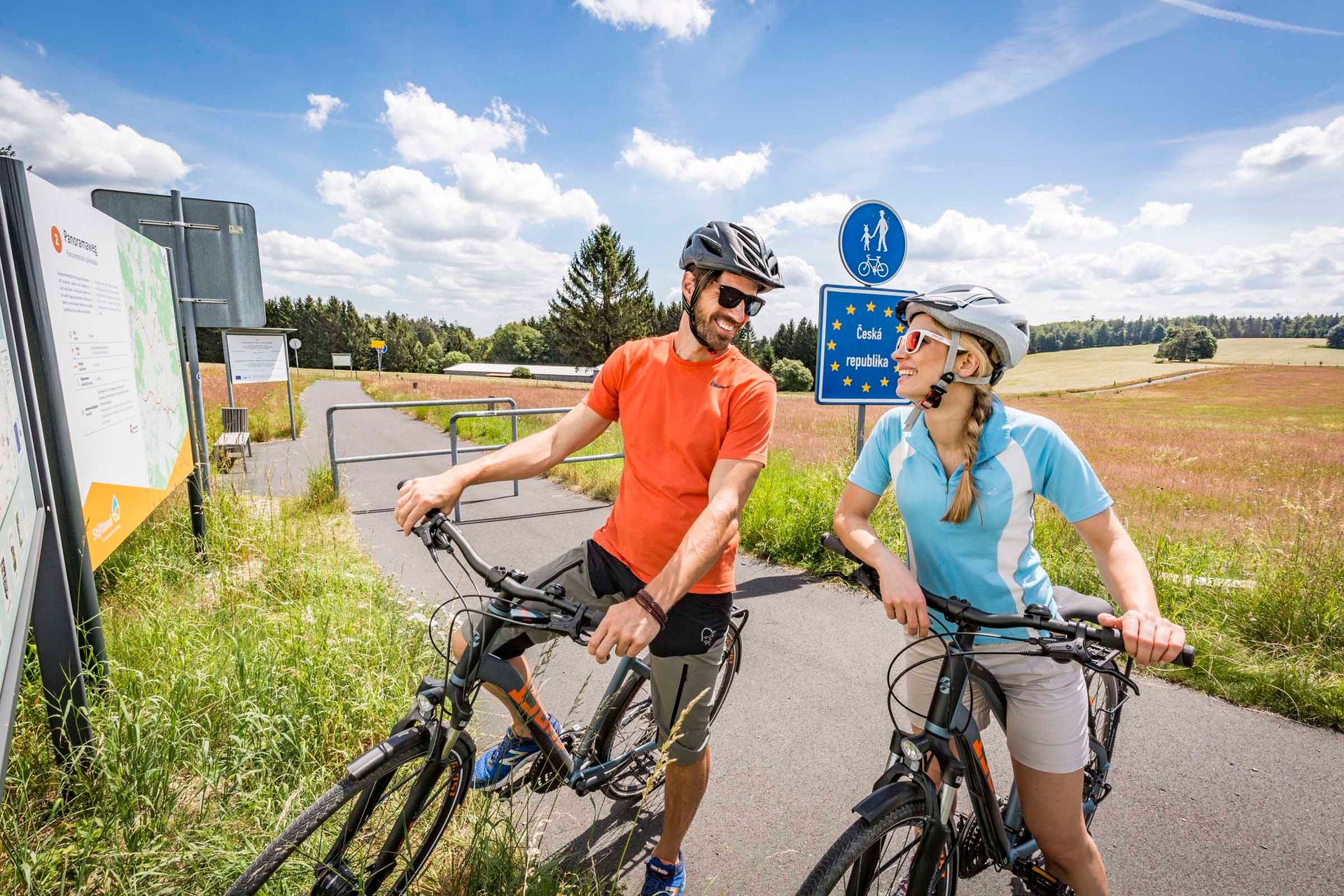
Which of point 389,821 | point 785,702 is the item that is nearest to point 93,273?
point 389,821

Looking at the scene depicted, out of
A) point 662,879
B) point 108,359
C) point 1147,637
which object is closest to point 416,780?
point 662,879

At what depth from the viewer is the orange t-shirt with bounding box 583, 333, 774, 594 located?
209 centimetres

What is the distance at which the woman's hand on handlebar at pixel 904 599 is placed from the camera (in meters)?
1.65

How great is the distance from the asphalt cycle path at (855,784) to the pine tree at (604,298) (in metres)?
50.3

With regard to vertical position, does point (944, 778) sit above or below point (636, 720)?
above

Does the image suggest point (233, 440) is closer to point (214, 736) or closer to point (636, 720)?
point (214, 736)

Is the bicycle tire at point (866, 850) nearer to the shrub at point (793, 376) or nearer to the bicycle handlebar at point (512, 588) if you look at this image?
the bicycle handlebar at point (512, 588)

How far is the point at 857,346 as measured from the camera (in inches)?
242

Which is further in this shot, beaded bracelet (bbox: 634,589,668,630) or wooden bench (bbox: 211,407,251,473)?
wooden bench (bbox: 211,407,251,473)

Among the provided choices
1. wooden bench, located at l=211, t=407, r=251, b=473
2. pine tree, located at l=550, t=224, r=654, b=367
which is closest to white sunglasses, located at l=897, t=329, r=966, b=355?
wooden bench, located at l=211, t=407, r=251, b=473

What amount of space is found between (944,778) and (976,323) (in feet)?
3.92

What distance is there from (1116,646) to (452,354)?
397ft

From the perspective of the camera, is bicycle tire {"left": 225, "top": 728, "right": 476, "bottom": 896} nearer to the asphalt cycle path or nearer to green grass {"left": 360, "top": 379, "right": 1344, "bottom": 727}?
the asphalt cycle path

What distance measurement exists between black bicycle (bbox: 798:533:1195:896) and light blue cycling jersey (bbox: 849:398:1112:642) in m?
0.15
